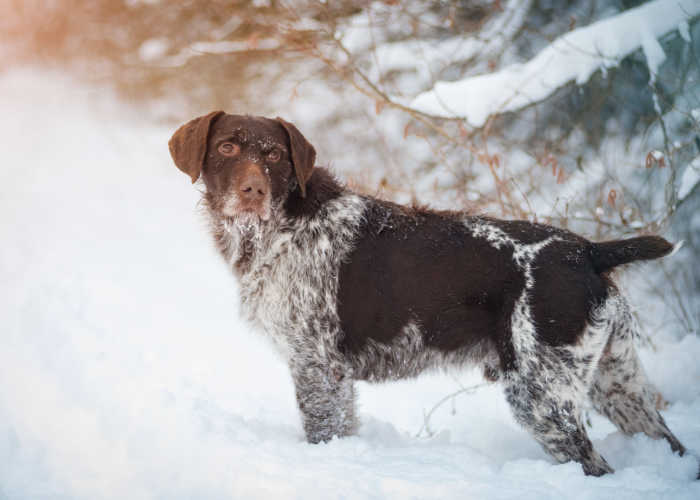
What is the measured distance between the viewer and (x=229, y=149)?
2832 mm

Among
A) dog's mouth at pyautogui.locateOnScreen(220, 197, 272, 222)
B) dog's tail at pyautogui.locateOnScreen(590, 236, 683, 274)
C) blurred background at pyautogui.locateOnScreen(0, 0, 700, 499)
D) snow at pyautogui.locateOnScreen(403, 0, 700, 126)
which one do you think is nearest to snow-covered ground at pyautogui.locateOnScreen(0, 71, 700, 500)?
blurred background at pyautogui.locateOnScreen(0, 0, 700, 499)

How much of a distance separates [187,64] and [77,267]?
161 inches

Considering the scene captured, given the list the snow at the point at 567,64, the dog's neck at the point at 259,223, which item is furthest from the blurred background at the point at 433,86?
the dog's neck at the point at 259,223

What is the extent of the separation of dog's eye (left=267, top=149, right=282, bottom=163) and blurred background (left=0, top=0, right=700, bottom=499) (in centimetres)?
60

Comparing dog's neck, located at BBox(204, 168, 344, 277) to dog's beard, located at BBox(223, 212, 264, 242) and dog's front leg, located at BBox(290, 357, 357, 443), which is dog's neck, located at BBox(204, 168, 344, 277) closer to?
dog's beard, located at BBox(223, 212, 264, 242)

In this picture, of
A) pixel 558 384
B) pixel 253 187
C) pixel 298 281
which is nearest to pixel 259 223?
pixel 253 187

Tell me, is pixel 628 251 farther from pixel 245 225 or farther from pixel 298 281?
pixel 245 225

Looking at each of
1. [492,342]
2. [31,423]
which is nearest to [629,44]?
[492,342]

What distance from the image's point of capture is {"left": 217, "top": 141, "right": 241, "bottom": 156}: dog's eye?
9.25 ft

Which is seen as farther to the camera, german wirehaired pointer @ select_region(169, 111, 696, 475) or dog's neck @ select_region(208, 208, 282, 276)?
dog's neck @ select_region(208, 208, 282, 276)

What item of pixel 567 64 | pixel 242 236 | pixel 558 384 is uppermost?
pixel 567 64

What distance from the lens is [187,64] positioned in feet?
26.5

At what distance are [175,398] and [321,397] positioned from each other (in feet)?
2.92

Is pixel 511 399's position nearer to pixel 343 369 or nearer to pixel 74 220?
pixel 343 369
